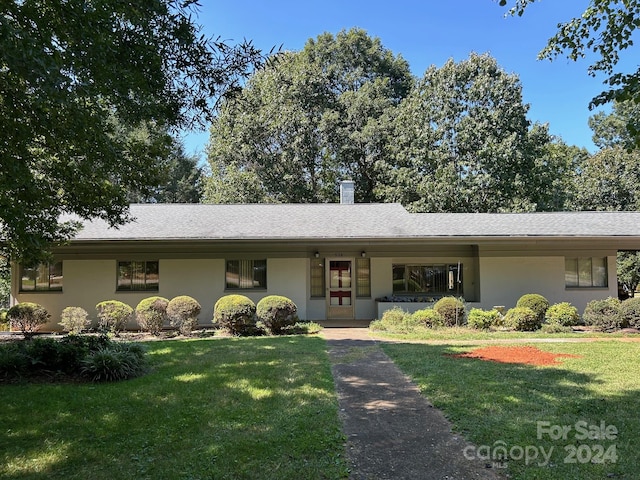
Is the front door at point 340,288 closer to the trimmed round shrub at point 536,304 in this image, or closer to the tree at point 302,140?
the trimmed round shrub at point 536,304

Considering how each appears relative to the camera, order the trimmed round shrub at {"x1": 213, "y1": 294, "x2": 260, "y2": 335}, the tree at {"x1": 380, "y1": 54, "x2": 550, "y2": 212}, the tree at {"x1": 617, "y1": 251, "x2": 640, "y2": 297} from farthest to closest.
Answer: the tree at {"x1": 617, "y1": 251, "x2": 640, "y2": 297}, the tree at {"x1": 380, "y1": 54, "x2": 550, "y2": 212}, the trimmed round shrub at {"x1": 213, "y1": 294, "x2": 260, "y2": 335}

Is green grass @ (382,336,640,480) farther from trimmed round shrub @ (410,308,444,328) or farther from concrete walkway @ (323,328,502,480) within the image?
trimmed round shrub @ (410,308,444,328)

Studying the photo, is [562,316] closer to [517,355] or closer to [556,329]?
[556,329]

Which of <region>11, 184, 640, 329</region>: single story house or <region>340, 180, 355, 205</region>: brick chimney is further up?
<region>340, 180, 355, 205</region>: brick chimney

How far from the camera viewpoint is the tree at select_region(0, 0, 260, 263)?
381cm

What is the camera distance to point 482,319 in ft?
41.7

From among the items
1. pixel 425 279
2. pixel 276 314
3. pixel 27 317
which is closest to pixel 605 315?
pixel 425 279

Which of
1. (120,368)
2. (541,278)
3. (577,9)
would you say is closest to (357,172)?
(541,278)

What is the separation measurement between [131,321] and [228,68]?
10.9 m

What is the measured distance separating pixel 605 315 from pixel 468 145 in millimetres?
13346

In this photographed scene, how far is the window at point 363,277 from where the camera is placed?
1515 centimetres

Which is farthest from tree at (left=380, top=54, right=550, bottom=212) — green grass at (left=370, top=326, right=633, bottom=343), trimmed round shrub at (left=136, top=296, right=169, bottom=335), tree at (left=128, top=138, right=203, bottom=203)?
tree at (left=128, top=138, right=203, bottom=203)

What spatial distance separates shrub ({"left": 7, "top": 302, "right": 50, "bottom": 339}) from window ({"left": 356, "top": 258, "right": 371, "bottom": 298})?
9.96 m

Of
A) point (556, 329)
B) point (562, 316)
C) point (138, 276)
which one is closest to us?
point (556, 329)
